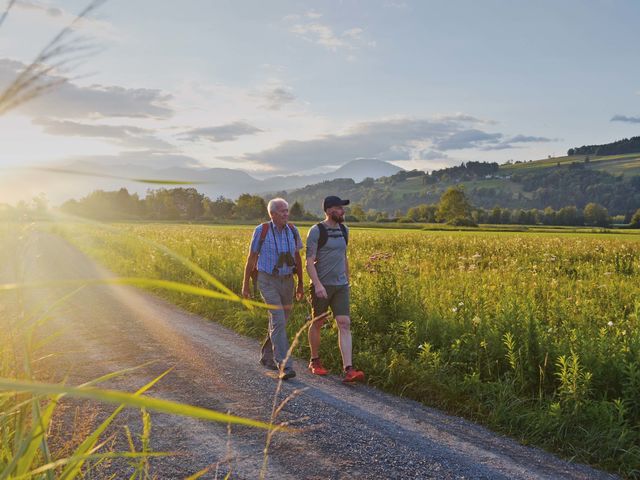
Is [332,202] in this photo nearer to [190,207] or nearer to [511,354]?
[511,354]

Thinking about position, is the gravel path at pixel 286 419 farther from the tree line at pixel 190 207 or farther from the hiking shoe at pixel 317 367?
the tree line at pixel 190 207

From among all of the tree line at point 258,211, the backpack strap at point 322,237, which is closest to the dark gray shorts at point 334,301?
the backpack strap at point 322,237

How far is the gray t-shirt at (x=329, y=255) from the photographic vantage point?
320 inches

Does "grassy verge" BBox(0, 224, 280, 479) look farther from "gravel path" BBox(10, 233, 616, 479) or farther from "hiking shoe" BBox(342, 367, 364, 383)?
"hiking shoe" BBox(342, 367, 364, 383)

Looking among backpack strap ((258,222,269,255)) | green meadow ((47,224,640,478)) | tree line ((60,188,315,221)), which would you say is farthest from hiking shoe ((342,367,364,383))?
tree line ((60,188,315,221))

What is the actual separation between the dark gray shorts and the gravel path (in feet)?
3.29

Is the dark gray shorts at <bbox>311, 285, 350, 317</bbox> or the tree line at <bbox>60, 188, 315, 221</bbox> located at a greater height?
the tree line at <bbox>60, 188, 315, 221</bbox>

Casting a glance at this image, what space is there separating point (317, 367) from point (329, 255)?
1.75 meters

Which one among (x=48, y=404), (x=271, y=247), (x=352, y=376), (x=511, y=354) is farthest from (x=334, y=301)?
(x=48, y=404)

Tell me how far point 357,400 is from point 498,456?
2.03 metres

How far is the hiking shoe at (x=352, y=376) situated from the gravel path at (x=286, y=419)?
0.44 feet

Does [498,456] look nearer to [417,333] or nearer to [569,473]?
[569,473]

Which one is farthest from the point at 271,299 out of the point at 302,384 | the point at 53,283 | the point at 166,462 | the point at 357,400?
the point at 53,283

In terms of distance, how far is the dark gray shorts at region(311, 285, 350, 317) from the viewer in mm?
8109
